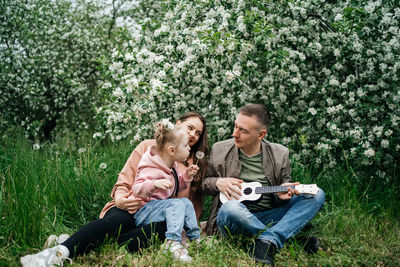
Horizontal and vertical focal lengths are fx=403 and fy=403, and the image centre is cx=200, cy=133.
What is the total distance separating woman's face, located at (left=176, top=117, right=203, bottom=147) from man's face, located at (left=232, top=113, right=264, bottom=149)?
327 mm

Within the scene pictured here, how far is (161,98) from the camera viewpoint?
3.55 meters

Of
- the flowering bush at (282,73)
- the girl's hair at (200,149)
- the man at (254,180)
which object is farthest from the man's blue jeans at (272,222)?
the flowering bush at (282,73)

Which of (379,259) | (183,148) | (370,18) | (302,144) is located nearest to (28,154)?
(183,148)

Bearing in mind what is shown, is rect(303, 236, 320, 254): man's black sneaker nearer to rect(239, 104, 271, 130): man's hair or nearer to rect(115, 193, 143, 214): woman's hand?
rect(239, 104, 271, 130): man's hair

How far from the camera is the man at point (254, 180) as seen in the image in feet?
9.95

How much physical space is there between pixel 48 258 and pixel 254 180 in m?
1.70

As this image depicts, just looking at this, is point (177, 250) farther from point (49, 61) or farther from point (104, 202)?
point (49, 61)

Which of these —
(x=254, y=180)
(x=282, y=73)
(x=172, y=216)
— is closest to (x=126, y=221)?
(x=172, y=216)

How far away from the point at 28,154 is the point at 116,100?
4.62ft

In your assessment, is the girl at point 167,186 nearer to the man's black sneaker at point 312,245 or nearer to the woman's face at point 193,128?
the woman's face at point 193,128

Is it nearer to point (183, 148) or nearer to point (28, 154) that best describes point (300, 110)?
point (183, 148)

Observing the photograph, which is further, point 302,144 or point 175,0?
point 302,144

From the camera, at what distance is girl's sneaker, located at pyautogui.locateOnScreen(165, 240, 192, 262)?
8.98 feet

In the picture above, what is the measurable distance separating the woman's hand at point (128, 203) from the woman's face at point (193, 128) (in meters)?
0.74
